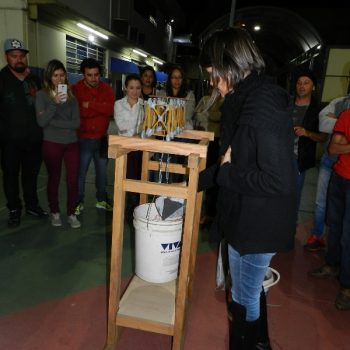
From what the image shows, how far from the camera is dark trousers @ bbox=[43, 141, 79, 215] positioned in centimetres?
312

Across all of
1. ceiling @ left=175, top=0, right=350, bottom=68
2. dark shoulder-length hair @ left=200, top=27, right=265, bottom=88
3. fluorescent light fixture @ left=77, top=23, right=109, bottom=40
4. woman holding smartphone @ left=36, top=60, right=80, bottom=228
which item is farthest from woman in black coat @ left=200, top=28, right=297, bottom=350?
fluorescent light fixture @ left=77, top=23, right=109, bottom=40

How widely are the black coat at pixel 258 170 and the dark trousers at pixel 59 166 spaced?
2149mm

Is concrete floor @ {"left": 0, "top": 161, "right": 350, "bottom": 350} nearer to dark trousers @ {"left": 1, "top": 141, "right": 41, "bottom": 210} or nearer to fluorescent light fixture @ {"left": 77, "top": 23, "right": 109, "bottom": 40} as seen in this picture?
dark trousers @ {"left": 1, "top": 141, "right": 41, "bottom": 210}

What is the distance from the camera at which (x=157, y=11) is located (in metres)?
15.9

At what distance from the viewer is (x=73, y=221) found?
3359 mm

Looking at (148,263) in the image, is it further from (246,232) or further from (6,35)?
(6,35)

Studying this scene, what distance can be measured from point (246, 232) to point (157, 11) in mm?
16724

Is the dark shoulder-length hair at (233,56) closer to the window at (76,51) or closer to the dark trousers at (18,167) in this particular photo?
the dark trousers at (18,167)

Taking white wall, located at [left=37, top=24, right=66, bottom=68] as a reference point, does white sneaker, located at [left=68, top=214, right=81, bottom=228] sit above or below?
below

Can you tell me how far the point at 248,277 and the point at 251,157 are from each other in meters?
0.56

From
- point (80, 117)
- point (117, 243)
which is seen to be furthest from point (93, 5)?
point (117, 243)

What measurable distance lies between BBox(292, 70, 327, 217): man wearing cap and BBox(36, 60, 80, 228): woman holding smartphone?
2.07 meters

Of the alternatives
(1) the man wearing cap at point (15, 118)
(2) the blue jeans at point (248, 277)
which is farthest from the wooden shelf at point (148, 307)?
(1) the man wearing cap at point (15, 118)

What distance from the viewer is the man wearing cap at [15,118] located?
302 cm
